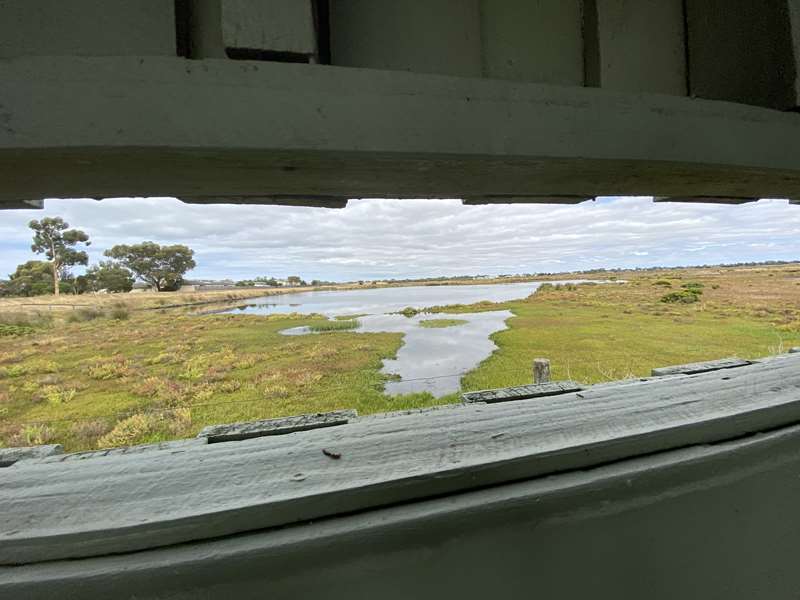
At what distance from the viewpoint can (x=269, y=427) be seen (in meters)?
0.98

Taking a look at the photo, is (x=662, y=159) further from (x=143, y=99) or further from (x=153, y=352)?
(x=153, y=352)

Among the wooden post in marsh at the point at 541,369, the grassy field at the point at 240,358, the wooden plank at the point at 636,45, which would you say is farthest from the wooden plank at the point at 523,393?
the wooden post in marsh at the point at 541,369

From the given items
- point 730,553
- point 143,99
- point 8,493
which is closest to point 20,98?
point 143,99

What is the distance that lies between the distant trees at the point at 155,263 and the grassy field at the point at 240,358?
2.52 m

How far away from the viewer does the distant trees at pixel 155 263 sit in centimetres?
2078

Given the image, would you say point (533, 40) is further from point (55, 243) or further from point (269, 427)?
point (55, 243)

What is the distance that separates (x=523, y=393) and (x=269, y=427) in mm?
797

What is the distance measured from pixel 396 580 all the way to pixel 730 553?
0.77m

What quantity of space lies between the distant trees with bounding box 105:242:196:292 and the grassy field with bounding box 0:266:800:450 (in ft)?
8.27

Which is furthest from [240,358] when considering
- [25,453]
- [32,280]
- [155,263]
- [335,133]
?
[335,133]

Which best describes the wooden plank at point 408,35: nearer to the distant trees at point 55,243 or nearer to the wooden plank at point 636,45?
the wooden plank at point 636,45

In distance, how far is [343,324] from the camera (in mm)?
24625

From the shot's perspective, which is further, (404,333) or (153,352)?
(404,333)

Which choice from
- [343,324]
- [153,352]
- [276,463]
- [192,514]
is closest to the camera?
[192,514]
